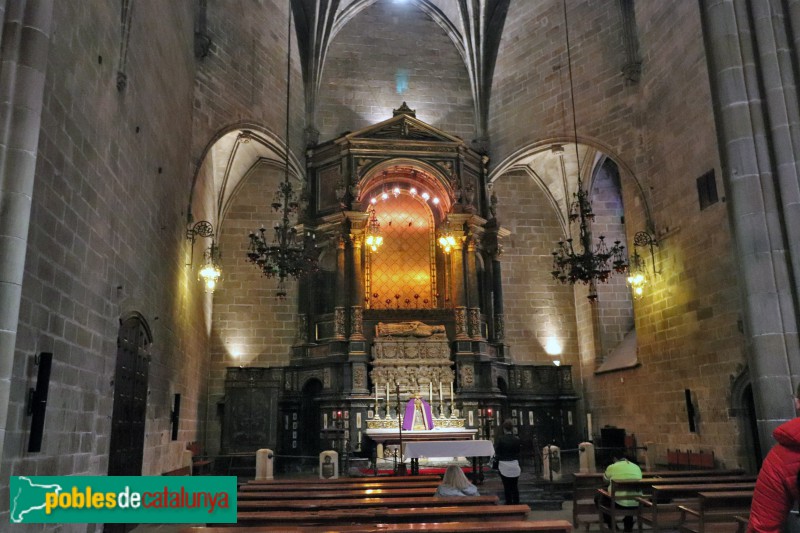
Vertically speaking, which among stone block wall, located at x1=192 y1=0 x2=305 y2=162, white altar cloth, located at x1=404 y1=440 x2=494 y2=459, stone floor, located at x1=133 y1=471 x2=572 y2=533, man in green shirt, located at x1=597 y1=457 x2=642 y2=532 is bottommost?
stone floor, located at x1=133 y1=471 x2=572 y2=533

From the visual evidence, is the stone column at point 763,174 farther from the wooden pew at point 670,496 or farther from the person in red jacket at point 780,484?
the person in red jacket at point 780,484

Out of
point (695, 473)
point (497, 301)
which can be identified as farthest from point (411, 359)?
point (695, 473)

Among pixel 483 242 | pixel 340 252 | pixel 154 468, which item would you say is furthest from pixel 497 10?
pixel 154 468

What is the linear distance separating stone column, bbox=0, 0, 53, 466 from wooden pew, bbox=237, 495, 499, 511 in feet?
7.61

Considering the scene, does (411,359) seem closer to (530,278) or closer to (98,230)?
(530,278)

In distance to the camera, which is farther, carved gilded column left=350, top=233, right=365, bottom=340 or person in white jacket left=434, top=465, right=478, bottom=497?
carved gilded column left=350, top=233, right=365, bottom=340

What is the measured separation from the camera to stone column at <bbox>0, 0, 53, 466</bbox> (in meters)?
5.00

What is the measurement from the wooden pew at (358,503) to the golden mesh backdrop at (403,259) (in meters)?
10.7

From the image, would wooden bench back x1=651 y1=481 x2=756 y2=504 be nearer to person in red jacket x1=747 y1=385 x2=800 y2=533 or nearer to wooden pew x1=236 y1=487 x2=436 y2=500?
wooden pew x1=236 y1=487 x2=436 y2=500

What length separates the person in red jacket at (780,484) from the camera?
11.9ft

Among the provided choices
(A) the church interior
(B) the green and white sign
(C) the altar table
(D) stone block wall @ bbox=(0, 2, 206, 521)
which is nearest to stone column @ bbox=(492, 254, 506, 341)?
(A) the church interior

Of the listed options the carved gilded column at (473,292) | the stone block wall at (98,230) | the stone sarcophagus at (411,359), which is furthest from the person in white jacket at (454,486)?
the carved gilded column at (473,292)

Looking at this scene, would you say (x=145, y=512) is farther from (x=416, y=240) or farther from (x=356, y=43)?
(x=356, y=43)

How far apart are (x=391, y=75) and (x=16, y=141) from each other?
14924mm
